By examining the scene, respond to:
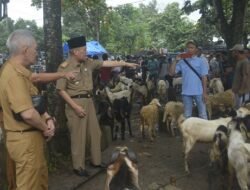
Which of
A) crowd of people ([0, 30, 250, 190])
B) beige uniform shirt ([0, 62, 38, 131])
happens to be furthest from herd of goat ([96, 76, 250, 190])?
beige uniform shirt ([0, 62, 38, 131])

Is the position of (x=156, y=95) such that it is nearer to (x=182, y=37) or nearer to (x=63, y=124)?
(x=63, y=124)

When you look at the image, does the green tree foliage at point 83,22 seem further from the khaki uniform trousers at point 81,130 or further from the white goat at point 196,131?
the khaki uniform trousers at point 81,130

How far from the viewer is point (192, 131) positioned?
721 centimetres

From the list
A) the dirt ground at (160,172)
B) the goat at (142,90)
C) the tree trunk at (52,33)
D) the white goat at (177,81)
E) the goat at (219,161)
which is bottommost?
the dirt ground at (160,172)

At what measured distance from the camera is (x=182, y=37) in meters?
53.5

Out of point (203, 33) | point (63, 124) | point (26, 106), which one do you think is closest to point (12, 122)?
point (26, 106)

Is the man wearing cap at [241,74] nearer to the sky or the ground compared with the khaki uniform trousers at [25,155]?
nearer to the sky

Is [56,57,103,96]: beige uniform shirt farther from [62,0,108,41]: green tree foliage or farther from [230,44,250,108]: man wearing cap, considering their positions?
[62,0,108,41]: green tree foliage

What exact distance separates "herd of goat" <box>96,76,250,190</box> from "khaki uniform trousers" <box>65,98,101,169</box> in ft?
4.79

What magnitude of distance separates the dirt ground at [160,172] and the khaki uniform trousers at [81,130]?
318 millimetres

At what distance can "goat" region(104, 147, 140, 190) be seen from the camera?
178 inches

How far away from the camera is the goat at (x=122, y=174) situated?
452 centimetres

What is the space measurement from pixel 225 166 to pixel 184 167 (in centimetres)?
159

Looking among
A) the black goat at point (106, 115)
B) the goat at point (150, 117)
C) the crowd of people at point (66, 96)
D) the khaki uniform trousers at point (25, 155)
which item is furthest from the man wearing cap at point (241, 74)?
the khaki uniform trousers at point (25, 155)
